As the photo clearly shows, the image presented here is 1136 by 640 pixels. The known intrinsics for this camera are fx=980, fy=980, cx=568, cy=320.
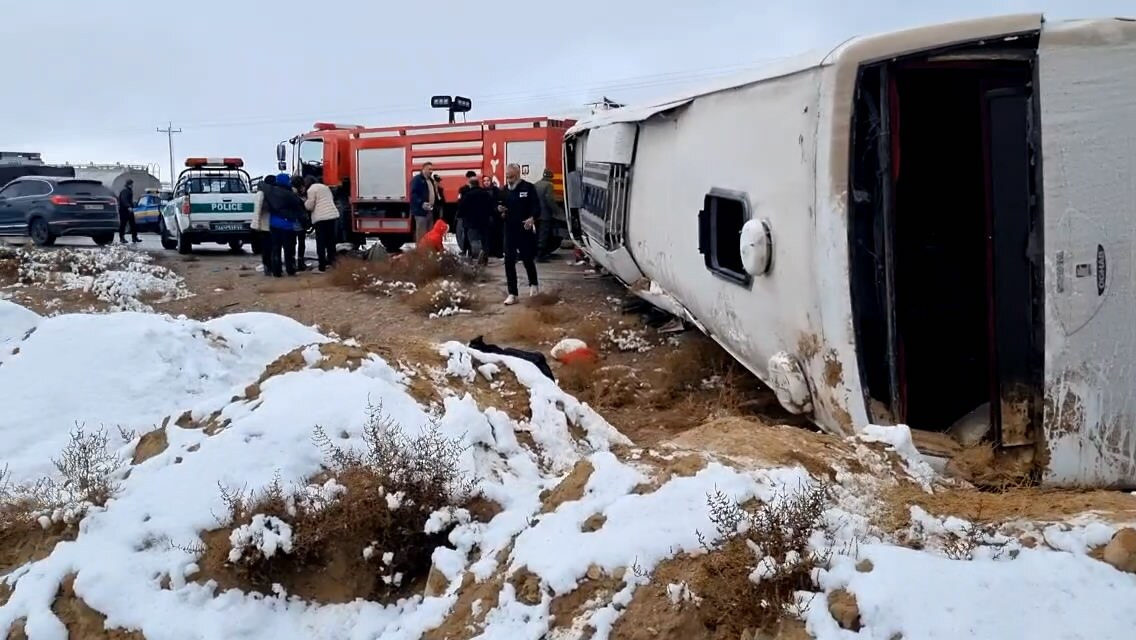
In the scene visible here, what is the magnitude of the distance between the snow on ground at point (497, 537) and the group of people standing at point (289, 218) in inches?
310

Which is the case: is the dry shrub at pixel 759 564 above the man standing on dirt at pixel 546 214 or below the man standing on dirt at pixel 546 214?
below

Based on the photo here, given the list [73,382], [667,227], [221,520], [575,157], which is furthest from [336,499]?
[575,157]

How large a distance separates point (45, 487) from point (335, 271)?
345 inches

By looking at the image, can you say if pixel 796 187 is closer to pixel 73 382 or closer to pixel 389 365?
pixel 389 365

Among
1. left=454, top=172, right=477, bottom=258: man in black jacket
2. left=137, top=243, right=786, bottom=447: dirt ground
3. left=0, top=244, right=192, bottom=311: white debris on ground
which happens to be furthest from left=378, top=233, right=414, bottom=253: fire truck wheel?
left=0, top=244, right=192, bottom=311: white debris on ground

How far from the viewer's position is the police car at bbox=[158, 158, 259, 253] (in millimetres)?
17922

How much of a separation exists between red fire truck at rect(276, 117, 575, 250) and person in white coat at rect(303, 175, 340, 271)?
12.5 feet

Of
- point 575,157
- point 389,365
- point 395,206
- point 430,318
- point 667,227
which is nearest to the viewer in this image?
point 389,365

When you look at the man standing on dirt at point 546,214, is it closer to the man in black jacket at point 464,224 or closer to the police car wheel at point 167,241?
the man in black jacket at point 464,224

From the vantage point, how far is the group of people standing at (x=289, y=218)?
13414 mm

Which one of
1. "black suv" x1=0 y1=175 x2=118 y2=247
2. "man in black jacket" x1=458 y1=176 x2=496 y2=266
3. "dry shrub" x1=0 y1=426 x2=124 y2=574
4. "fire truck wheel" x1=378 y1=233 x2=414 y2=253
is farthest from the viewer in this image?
"fire truck wheel" x1=378 y1=233 x2=414 y2=253

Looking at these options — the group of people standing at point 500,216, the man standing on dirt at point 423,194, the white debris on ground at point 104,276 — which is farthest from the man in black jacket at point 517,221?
the man standing on dirt at point 423,194

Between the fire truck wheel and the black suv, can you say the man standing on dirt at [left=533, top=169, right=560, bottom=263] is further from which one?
the black suv

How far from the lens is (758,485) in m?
3.35
